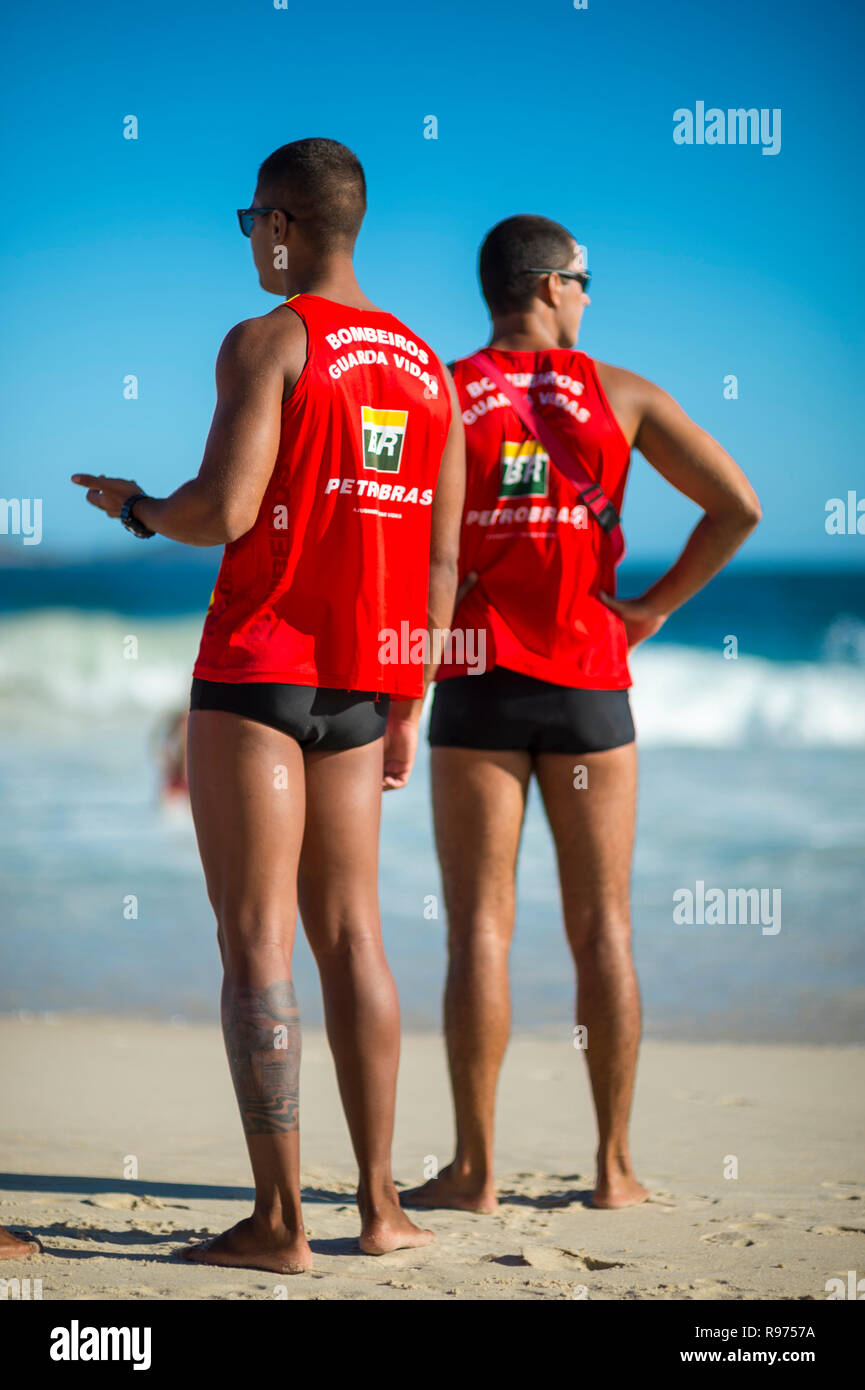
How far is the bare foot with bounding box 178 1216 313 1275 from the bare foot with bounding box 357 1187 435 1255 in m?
0.16

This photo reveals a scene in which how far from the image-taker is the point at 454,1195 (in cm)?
331

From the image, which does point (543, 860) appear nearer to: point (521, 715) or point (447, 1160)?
point (447, 1160)

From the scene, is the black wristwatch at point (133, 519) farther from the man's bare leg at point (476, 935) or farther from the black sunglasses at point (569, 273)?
the black sunglasses at point (569, 273)

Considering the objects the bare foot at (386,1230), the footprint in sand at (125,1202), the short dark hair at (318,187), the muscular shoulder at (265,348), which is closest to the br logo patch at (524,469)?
the short dark hair at (318,187)

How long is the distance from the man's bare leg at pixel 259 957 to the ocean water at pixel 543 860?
9.49ft

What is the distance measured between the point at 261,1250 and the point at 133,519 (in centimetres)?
142

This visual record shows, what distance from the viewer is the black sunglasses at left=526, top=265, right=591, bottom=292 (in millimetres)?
3549

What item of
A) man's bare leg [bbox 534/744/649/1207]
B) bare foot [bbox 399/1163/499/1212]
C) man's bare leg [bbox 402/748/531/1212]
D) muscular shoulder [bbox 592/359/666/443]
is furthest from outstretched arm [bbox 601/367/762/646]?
bare foot [bbox 399/1163/499/1212]

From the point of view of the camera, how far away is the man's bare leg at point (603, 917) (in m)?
3.42

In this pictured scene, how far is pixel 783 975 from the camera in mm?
6137

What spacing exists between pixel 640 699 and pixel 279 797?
15.9m
